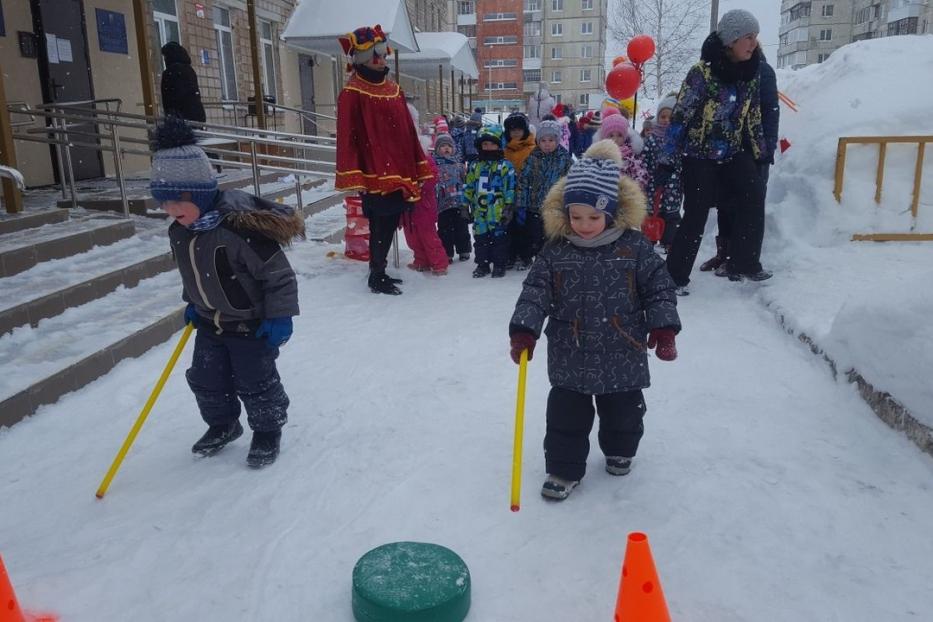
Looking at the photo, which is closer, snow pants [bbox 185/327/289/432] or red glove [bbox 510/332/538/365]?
red glove [bbox 510/332/538/365]

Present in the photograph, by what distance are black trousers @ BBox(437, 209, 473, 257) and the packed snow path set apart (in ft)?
11.5

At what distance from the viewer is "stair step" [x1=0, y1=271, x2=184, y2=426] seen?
378 centimetres

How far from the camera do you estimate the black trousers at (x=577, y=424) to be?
294 centimetres

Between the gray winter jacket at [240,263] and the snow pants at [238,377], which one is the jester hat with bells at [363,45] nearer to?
the gray winter jacket at [240,263]

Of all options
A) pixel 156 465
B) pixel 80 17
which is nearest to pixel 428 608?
pixel 156 465

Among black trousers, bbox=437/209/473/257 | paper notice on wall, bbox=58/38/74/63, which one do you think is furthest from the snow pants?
paper notice on wall, bbox=58/38/74/63

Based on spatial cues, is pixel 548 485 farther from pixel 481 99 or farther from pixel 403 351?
pixel 481 99

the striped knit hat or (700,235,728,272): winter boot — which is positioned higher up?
the striped knit hat

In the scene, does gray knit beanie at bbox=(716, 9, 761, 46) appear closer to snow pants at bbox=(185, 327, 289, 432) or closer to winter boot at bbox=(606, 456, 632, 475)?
winter boot at bbox=(606, 456, 632, 475)

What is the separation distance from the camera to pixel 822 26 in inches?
2291

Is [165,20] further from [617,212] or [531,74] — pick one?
[531,74]

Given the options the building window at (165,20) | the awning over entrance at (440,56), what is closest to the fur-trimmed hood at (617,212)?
the building window at (165,20)

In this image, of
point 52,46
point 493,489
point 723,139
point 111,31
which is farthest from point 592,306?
point 111,31

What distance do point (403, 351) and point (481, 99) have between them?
59.0m
